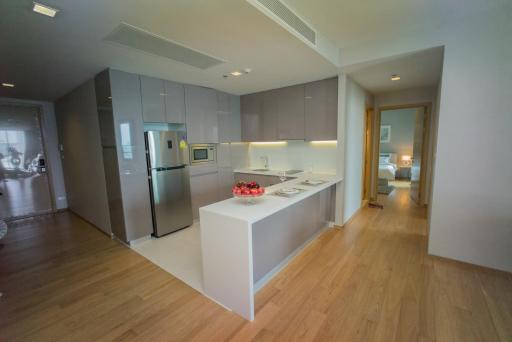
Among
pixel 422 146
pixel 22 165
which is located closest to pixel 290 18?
pixel 422 146

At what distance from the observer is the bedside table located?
763cm

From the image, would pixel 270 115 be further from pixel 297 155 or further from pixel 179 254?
pixel 179 254

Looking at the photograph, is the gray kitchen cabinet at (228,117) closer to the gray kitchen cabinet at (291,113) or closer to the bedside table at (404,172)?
the gray kitchen cabinet at (291,113)

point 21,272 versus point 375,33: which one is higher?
point 375,33

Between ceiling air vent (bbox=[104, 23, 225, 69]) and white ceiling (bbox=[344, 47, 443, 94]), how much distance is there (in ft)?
6.49

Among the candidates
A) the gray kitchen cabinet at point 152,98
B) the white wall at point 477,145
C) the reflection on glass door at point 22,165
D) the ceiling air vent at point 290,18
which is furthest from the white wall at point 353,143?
the reflection on glass door at point 22,165

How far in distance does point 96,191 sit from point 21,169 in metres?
2.38

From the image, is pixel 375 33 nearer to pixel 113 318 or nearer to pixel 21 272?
pixel 113 318

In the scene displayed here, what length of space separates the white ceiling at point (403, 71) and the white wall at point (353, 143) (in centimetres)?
21

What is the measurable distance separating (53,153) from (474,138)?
725cm

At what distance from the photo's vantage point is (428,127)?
4.43 meters

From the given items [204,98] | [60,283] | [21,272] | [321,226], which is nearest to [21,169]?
[21,272]

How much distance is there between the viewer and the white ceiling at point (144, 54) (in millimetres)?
1595

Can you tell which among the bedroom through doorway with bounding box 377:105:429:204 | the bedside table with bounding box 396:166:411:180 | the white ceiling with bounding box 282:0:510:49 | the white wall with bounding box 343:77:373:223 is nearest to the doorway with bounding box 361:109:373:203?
the white wall with bounding box 343:77:373:223
